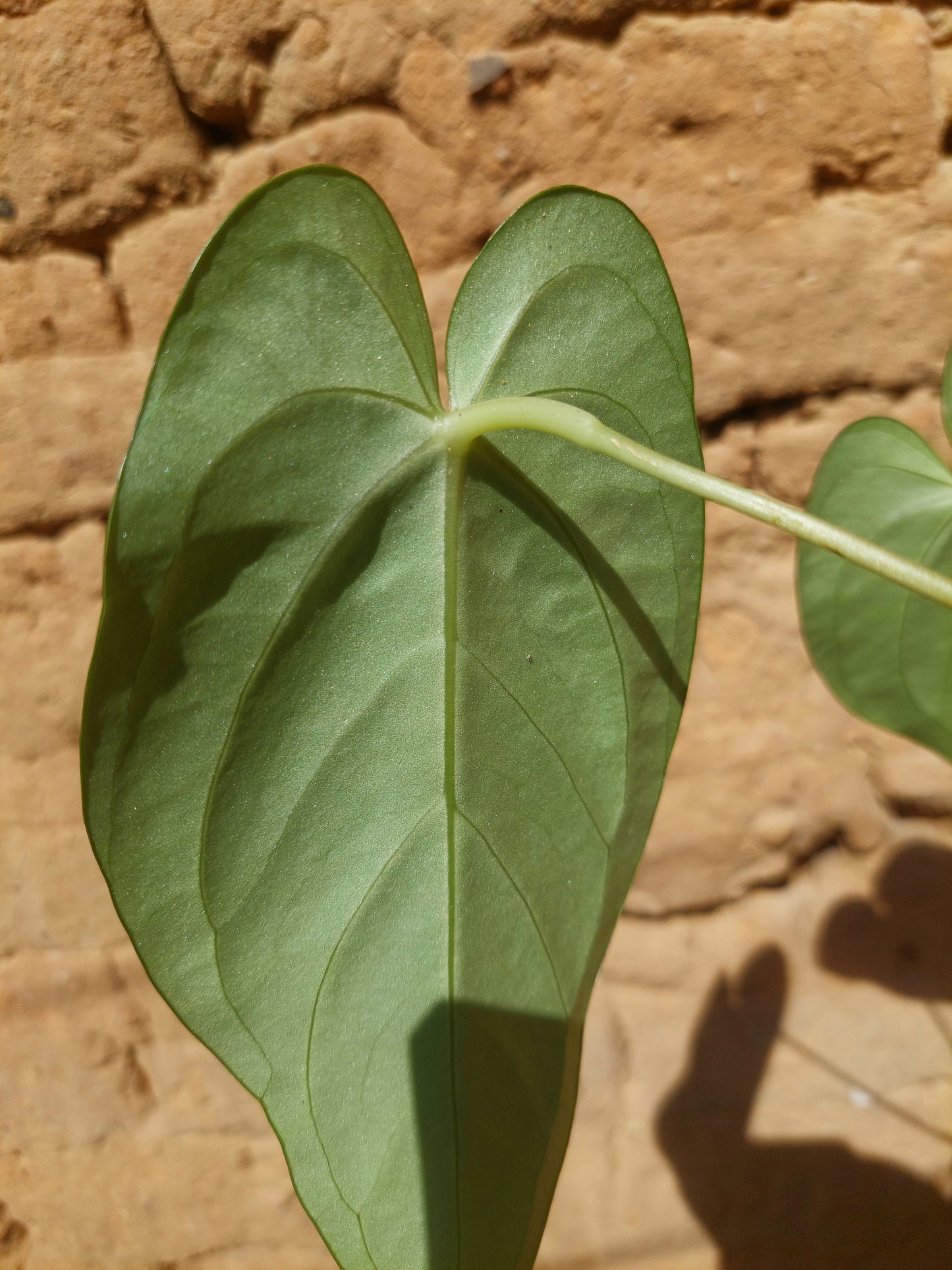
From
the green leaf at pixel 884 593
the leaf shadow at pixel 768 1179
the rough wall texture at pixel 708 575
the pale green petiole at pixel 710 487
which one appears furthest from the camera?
the leaf shadow at pixel 768 1179

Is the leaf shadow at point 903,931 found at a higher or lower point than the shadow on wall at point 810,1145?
higher

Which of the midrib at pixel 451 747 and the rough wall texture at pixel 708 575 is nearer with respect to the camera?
the midrib at pixel 451 747

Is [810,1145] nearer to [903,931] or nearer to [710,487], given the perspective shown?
[903,931]

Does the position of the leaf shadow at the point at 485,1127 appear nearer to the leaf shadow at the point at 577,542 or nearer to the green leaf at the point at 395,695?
the green leaf at the point at 395,695

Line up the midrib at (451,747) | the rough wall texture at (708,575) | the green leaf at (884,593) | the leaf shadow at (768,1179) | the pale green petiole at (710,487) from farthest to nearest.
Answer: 1. the leaf shadow at (768,1179)
2. the rough wall texture at (708,575)
3. the green leaf at (884,593)
4. the midrib at (451,747)
5. the pale green petiole at (710,487)

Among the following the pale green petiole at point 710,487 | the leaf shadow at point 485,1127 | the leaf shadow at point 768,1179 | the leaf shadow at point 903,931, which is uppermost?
the pale green petiole at point 710,487

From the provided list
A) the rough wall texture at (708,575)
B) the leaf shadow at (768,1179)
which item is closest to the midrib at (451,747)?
the rough wall texture at (708,575)

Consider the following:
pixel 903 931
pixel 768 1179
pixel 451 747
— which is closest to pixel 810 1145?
pixel 768 1179

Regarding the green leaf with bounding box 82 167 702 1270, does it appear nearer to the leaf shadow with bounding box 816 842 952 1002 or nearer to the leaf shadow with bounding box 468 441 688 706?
the leaf shadow with bounding box 468 441 688 706

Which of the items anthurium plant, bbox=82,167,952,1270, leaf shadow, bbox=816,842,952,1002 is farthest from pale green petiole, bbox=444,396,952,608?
leaf shadow, bbox=816,842,952,1002
